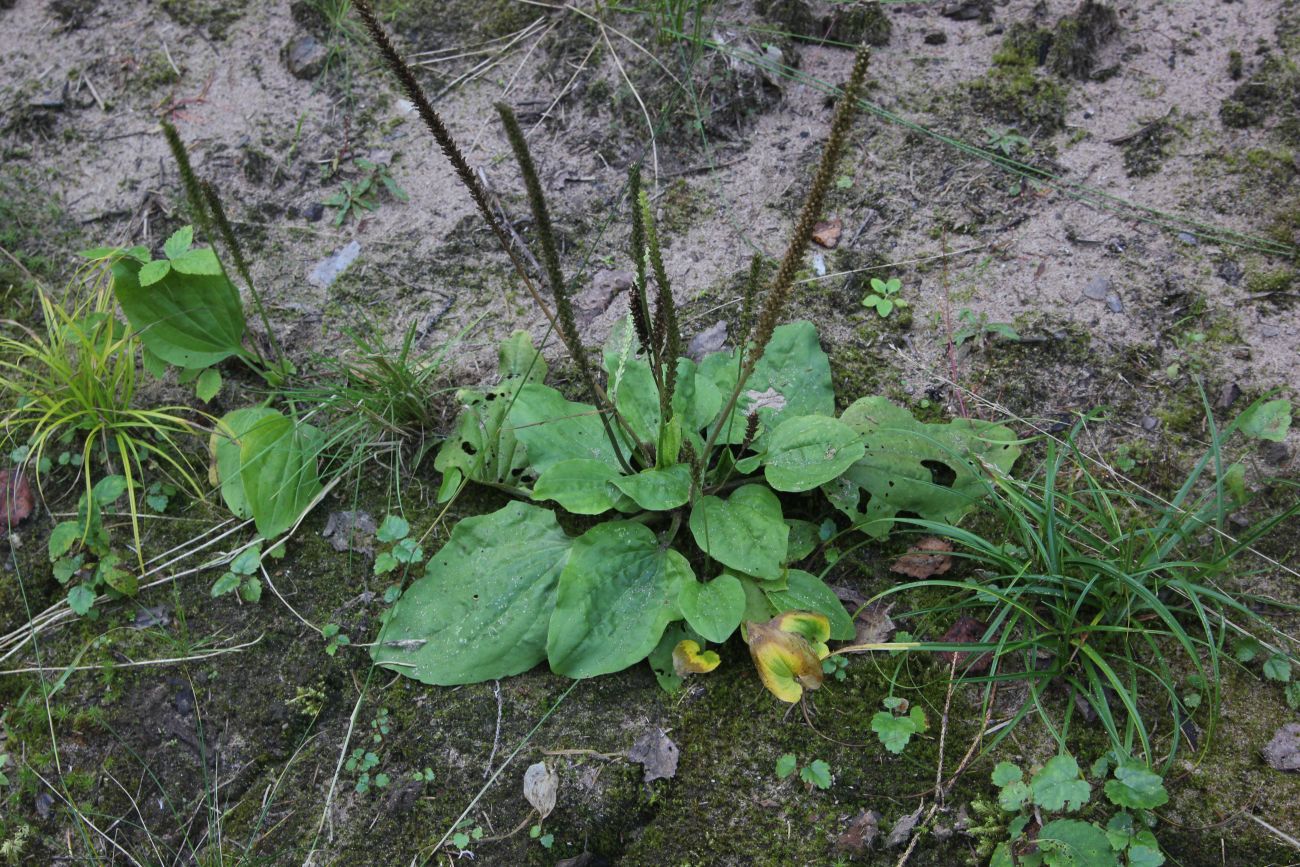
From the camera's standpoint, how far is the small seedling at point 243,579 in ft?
9.03

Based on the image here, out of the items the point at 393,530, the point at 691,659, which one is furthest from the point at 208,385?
the point at 691,659

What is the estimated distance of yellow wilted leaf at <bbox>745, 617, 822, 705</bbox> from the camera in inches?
88.9

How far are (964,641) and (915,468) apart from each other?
0.53 metres

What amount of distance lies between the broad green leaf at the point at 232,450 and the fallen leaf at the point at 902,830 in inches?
89.5

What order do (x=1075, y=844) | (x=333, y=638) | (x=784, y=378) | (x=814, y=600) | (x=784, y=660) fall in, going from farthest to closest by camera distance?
(x=784, y=378) → (x=333, y=638) → (x=814, y=600) → (x=784, y=660) → (x=1075, y=844)

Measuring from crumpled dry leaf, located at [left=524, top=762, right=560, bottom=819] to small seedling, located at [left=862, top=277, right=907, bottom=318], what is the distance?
1969 mm

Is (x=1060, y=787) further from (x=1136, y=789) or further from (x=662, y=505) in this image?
(x=662, y=505)

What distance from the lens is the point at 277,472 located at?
2846 millimetres

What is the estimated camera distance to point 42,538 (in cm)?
300

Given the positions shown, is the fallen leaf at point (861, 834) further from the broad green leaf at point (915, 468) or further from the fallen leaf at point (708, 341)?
the fallen leaf at point (708, 341)

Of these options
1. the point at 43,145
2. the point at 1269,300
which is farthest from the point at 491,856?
the point at 43,145

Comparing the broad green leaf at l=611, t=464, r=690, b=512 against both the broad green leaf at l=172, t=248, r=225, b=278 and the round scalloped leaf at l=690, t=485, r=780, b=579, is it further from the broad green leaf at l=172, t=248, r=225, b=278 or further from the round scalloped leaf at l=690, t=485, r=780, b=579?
the broad green leaf at l=172, t=248, r=225, b=278

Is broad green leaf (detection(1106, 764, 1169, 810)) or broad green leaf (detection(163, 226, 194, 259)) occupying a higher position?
broad green leaf (detection(163, 226, 194, 259))

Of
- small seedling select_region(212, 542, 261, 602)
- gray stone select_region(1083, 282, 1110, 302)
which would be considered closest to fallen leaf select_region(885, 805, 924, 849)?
gray stone select_region(1083, 282, 1110, 302)
